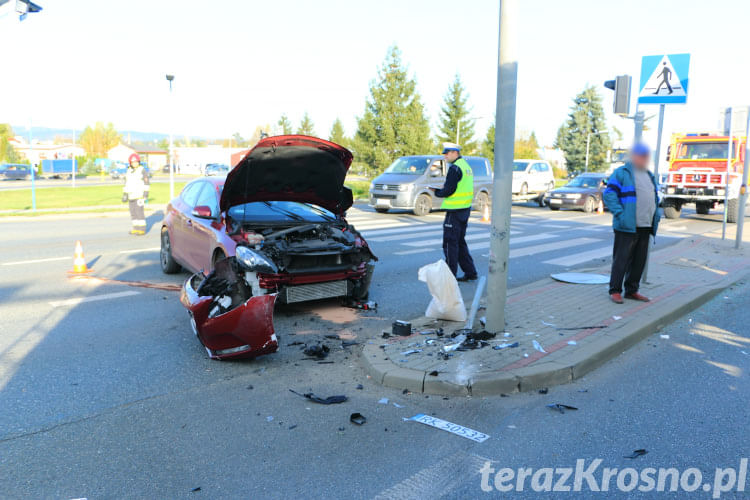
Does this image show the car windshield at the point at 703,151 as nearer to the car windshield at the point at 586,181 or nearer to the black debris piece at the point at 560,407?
the car windshield at the point at 586,181

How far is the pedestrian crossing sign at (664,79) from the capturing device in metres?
7.52

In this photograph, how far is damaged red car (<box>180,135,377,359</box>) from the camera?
6.20 m

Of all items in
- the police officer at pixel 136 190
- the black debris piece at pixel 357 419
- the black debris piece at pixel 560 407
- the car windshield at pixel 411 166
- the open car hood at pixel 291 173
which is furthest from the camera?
the car windshield at pixel 411 166

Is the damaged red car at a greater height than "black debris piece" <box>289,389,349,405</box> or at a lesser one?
greater

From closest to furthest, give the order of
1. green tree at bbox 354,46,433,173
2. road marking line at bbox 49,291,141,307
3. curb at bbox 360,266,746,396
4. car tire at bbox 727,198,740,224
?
curb at bbox 360,266,746,396 < road marking line at bbox 49,291,141,307 < car tire at bbox 727,198,740,224 < green tree at bbox 354,46,433,173

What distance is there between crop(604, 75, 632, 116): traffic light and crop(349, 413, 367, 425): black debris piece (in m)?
5.26

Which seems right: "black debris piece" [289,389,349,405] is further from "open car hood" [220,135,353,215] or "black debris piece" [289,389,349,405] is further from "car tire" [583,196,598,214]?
"car tire" [583,196,598,214]

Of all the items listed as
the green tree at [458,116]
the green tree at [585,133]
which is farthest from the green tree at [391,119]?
the green tree at [585,133]

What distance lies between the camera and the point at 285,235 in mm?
6773

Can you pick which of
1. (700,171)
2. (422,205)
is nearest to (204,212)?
(422,205)

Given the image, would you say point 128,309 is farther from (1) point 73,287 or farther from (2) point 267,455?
(2) point 267,455

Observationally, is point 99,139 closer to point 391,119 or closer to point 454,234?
point 391,119

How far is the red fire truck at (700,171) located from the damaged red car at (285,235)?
16254 mm

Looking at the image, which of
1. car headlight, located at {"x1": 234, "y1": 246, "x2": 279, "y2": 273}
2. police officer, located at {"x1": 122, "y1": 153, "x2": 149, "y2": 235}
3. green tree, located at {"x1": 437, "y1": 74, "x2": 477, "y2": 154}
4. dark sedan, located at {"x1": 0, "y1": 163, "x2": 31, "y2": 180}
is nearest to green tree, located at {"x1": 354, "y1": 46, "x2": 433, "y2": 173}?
green tree, located at {"x1": 437, "y1": 74, "x2": 477, "y2": 154}
